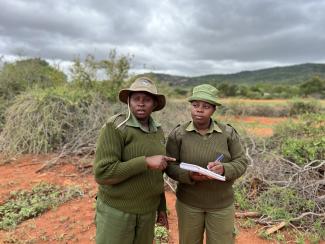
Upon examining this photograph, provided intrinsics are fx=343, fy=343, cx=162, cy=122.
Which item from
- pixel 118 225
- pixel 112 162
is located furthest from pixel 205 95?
pixel 118 225

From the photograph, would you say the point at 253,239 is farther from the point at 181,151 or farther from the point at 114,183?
the point at 114,183

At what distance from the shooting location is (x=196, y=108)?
2.53m

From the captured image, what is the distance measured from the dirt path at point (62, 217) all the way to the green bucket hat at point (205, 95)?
87.6 inches

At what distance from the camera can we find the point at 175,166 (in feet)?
8.27

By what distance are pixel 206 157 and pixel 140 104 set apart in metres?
0.63

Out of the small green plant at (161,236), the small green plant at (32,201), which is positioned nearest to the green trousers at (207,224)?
the small green plant at (161,236)

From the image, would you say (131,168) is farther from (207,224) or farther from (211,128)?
(207,224)

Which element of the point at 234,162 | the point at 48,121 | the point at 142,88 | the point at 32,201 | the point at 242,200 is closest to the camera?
the point at 142,88

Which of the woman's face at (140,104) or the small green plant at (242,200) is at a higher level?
the woman's face at (140,104)

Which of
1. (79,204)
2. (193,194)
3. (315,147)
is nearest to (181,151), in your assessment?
(193,194)

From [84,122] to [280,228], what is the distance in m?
5.53

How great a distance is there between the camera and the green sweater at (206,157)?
250 centimetres

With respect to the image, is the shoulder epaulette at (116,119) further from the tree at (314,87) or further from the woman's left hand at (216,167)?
the tree at (314,87)

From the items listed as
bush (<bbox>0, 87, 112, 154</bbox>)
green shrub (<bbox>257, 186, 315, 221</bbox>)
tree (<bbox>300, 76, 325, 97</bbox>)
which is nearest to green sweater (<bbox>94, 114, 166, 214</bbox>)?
green shrub (<bbox>257, 186, 315, 221</bbox>)
